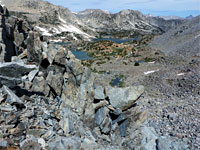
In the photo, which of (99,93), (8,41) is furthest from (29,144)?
(8,41)

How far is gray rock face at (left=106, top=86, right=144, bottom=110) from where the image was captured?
1523 cm

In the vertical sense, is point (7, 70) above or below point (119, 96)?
Answer: above

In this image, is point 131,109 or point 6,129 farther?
point 131,109

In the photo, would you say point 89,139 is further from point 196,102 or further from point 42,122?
point 196,102

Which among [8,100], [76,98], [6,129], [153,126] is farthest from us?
[153,126]

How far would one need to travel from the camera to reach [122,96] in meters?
15.5

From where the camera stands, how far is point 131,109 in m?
15.6

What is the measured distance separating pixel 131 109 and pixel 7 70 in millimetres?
9987

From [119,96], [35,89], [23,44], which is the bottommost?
[119,96]

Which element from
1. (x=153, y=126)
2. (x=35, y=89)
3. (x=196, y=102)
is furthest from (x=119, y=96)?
(x=196, y=102)

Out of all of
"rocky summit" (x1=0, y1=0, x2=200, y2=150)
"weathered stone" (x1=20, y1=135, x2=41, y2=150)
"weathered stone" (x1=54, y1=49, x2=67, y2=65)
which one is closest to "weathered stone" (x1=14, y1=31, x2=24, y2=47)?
"rocky summit" (x1=0, y1=0, x2=200, y2=150)

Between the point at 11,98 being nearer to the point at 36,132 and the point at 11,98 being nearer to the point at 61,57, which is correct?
the point at 36,132

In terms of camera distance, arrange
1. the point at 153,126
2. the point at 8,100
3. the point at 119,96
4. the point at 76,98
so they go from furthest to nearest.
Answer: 1. the point at 153,126
2. the point at 119,96
3. the point at 76,98
4. the point at 8,100

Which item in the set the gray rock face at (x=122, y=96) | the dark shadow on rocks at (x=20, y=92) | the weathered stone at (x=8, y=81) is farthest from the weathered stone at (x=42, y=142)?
the gray rock face at (x=122, y=96)
